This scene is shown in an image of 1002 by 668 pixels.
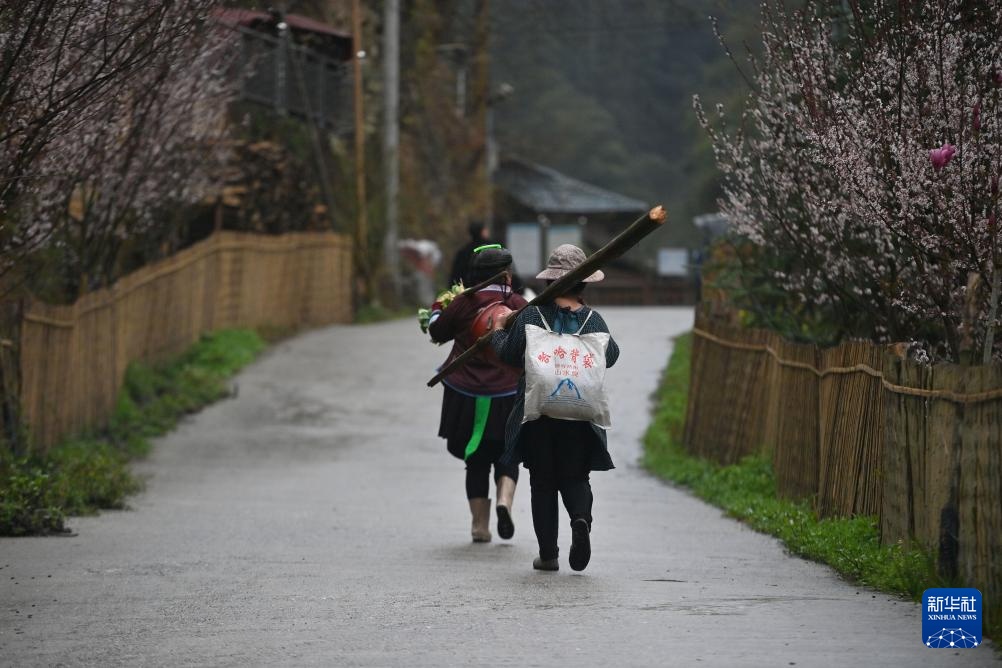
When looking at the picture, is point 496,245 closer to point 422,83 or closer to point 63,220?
point 63,220

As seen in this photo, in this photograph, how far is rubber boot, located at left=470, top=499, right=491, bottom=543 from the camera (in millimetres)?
10375

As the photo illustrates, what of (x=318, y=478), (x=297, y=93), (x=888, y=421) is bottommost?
(x=318, y=478)

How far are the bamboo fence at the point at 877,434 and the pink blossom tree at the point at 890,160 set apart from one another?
66 cm

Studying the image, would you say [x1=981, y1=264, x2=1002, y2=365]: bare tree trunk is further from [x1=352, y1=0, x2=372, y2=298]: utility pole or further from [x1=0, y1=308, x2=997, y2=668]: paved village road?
[x1=352, y1=0, x2=372, y2=298]: utility pole

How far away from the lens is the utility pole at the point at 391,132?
31094 mm

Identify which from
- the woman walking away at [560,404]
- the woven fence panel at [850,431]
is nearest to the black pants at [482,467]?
the woman walking away at [560,404]

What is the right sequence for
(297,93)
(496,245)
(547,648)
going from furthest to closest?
(297,93) → (496,245) → (547,648)

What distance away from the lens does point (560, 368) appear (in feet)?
27.7

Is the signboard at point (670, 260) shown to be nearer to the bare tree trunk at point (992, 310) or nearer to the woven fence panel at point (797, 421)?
the woven fence panel at point (797, 421)

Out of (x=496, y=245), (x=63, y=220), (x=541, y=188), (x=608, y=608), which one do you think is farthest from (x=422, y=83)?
(x=608, y=608)

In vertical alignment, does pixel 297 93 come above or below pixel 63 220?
above

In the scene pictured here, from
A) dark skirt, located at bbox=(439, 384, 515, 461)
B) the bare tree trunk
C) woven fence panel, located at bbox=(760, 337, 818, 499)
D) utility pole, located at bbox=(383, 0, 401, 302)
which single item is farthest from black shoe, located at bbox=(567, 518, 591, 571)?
utility pole, located at bbox=(383, 0, 401, 302)

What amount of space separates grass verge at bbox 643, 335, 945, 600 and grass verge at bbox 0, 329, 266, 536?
4681mm

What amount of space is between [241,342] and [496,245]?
13.3 metres
